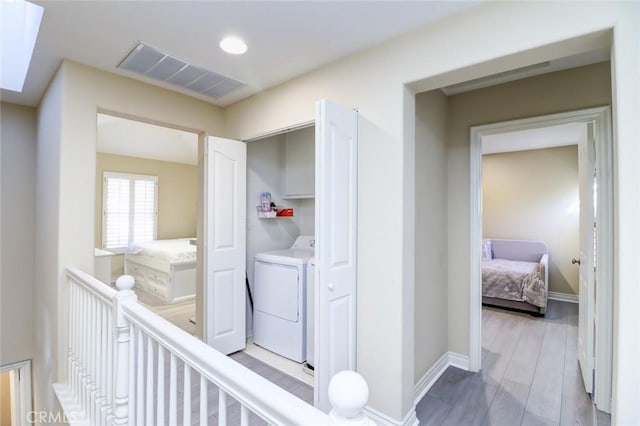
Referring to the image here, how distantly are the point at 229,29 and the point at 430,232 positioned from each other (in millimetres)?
2063

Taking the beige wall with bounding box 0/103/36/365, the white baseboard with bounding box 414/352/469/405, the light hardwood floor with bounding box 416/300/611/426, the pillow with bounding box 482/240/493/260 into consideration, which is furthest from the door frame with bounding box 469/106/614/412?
the beige wall with bounding box 0/103/36/365

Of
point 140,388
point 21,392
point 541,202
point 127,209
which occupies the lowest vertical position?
point 21,392

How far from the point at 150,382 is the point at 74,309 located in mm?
1352

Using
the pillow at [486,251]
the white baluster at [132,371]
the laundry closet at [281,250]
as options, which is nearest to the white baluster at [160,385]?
the white baluster at [132,371]

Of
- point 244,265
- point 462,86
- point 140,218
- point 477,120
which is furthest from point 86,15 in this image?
point 140,218

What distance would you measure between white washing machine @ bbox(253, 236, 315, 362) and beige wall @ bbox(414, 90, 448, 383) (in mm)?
1032

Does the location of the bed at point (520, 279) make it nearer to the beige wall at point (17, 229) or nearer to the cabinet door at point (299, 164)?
the cabinet door at point (299, 164)

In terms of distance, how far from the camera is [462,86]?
259 centimetres

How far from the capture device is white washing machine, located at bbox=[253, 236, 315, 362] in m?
2.79

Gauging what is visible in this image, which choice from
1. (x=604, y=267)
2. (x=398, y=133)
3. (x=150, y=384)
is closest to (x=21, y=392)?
(x=150, y=384)

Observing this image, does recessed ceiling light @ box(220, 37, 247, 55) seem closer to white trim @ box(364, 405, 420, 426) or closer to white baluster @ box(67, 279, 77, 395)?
white baluster @ box(67, 279, 77, 395)

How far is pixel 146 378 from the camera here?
137cm

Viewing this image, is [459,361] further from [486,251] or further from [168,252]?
[168,252]

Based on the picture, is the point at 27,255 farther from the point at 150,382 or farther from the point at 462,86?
the point at 462,86
